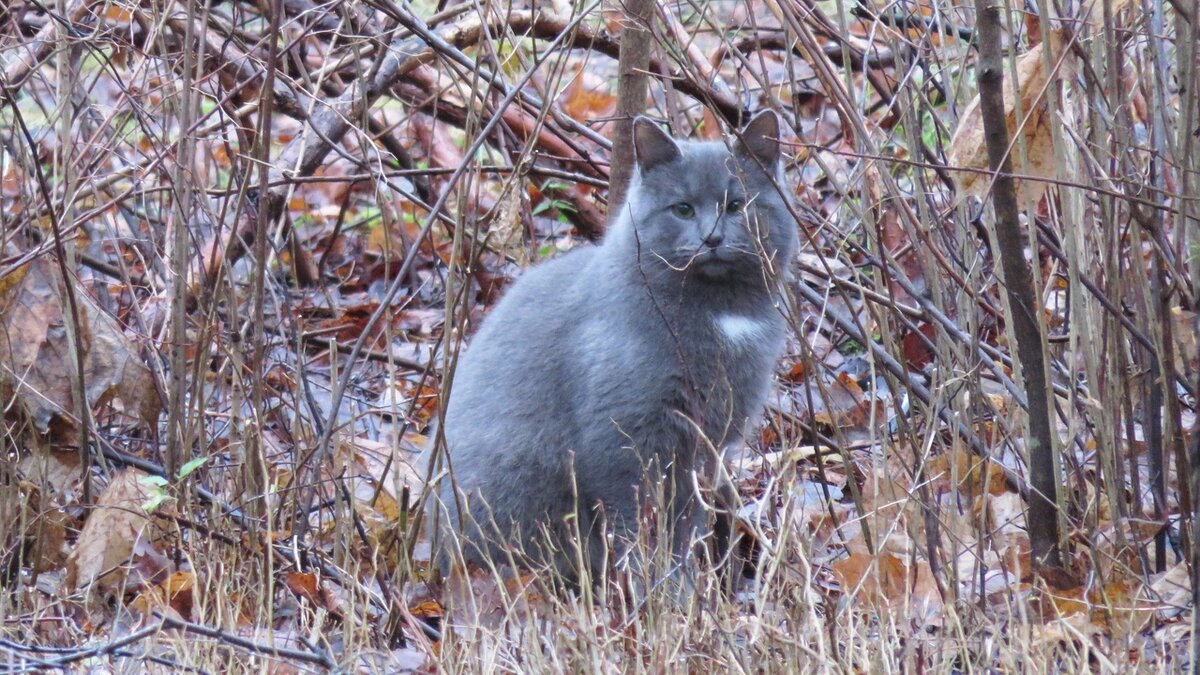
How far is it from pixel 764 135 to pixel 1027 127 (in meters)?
0.77

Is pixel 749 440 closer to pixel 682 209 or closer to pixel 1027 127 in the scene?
pixel 682 209

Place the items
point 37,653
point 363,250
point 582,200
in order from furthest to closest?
point 363,250, point 582,200, point 37,653

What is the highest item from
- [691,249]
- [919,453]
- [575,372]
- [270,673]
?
[691,249]

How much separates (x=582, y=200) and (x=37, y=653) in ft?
9.83

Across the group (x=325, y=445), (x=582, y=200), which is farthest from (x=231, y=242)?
(x=582, y=200)

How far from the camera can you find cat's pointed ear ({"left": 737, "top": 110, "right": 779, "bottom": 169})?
3.18 meters

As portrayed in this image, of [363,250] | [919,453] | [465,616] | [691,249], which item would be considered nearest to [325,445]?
[465,616]

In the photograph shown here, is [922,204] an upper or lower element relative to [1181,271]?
upper

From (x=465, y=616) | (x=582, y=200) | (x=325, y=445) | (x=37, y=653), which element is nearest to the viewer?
(x=37, y=653)

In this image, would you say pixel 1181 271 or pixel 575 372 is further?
pixel 575 372

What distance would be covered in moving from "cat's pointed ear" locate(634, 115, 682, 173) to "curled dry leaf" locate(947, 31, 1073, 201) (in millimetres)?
927

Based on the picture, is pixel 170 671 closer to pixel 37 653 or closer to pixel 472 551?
pixel 37 653

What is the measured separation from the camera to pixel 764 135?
3.18 meters

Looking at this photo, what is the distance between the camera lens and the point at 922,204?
3.05 metres
